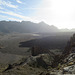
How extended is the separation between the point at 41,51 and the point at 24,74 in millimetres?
20199

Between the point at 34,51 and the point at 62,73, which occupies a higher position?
the point at 62,73

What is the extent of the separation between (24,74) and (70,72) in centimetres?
992

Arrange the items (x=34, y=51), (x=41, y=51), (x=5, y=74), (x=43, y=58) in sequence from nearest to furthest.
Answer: (x=5, y=74) < (x=43, y=58) < (x=34, y=51) < (x=41, y=51)

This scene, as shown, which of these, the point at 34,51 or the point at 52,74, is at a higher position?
the point at 52,74

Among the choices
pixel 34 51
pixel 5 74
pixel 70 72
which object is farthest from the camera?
pixel 34 51

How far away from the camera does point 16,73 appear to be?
14664 millimetres

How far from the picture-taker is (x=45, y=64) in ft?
69.3

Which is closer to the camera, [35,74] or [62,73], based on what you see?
[62,73]

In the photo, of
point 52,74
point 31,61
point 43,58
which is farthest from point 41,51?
point 52,74

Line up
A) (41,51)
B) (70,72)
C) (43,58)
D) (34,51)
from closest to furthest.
Answer: (70,72) < (43,58) < (34,51) < (41,51)

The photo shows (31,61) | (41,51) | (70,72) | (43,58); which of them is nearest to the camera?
(70,72)

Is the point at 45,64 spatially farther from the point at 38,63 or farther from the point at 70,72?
the point at 70,72

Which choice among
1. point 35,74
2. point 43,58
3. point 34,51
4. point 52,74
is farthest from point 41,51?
point 52,74

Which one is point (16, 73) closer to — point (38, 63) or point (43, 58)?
point (38, 63)
